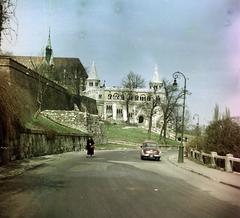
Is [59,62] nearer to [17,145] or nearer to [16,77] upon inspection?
[16,77]

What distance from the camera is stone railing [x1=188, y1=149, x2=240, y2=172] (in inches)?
1145

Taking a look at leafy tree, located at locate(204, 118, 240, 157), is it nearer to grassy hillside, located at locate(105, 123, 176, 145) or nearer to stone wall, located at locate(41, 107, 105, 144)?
stone wall, located at locate(41, 107, 105, 144)

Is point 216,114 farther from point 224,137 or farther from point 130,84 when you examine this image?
point 130,84

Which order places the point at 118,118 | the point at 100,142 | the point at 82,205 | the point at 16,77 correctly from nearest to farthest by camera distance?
the point at 82,205 < the point at 16,77 < the point at 100,142 < the point at 118,118

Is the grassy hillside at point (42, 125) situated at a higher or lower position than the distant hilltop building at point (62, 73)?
lower

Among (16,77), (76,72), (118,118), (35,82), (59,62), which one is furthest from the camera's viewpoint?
(118,118)

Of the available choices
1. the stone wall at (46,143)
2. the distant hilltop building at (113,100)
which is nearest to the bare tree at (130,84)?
the distant hilltop building at (113,100)

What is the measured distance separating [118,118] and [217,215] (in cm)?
15243

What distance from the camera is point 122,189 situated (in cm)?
1781

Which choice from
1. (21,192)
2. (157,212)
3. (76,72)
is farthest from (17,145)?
(76,72)

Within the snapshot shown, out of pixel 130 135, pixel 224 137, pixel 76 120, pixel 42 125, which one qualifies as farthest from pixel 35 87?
pixel 130 135

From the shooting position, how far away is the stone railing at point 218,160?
29.1 meters

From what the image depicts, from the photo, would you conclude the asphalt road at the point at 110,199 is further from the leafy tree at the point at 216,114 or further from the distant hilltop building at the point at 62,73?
the distant hilltop building at the point at 62,73

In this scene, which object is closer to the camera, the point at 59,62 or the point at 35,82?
the point at 35,82
